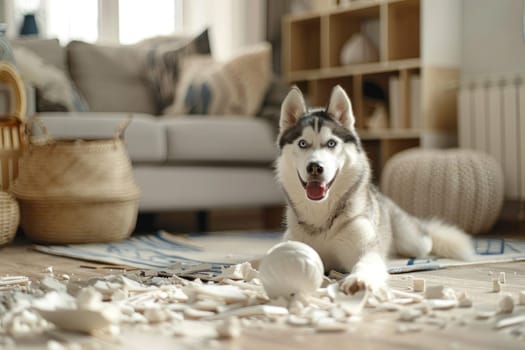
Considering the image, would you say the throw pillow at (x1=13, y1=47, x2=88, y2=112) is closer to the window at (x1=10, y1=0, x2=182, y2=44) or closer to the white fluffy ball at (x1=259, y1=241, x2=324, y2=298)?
the window at (x1=10, y1=0, x2=182, y2=44)

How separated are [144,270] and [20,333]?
0.79 meters

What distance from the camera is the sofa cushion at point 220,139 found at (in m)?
3.54

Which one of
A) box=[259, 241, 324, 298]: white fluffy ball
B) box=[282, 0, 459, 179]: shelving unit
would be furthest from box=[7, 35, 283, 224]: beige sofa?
box=[259, 241, 324, 298]: white fluffy ball

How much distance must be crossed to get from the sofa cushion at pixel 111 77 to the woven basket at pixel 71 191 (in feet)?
3.31

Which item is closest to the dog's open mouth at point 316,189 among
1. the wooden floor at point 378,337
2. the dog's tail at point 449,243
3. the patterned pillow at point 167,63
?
the wooden floor at point 378,337

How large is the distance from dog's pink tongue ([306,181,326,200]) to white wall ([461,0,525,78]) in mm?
2236

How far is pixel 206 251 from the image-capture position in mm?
2830

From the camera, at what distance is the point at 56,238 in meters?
3.01

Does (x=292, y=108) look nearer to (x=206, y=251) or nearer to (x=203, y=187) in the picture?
(x=206, y=251)

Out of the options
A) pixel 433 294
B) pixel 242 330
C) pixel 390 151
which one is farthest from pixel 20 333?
pixel 390 151

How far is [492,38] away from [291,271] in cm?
283

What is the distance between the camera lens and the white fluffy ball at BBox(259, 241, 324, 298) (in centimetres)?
161

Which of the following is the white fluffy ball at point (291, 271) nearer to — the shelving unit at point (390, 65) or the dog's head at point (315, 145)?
the dog's head at point (315, 145)

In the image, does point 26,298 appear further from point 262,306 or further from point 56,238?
point 56,238
